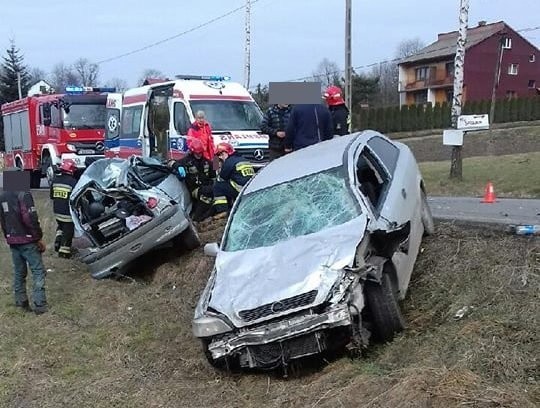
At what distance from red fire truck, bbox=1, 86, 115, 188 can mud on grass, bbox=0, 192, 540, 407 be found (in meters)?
10.8

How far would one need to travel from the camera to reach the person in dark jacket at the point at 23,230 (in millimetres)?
7629

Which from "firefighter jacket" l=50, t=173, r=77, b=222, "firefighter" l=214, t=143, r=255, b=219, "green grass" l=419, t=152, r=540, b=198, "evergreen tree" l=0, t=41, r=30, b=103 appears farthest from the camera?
"evergreen tree" l=0, t=41, r=30, b=103

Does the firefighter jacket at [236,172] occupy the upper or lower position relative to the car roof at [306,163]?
lower

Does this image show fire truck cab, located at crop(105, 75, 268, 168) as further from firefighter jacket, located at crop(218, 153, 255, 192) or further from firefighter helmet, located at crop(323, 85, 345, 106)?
firefighter jacket, located at crop(218, 153, 255, 192)

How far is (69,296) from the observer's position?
28.3 ft

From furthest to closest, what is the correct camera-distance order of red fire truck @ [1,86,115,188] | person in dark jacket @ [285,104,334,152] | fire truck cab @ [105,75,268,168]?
red fire truck @ [1,86,115,188] → fire truck cab @ [105,75,268,168] → person in dark jacket @ [285,104,334,152]

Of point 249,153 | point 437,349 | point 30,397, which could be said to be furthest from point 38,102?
point 437,349

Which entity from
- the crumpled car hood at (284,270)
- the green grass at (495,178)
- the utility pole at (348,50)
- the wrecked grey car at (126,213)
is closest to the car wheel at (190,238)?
the wrecked grey car at (126,213)

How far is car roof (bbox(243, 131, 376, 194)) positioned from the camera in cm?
657

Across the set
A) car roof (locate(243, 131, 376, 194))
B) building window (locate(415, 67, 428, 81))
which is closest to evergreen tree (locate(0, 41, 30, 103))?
building window (locate(415, 67, 428, 81))

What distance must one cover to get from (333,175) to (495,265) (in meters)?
1.68

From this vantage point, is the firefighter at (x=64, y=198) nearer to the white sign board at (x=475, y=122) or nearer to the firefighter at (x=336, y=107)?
the firefighter at (x=336, y=107)

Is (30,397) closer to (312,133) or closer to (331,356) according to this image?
(331,356)

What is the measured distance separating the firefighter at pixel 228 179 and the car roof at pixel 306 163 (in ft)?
5.46
